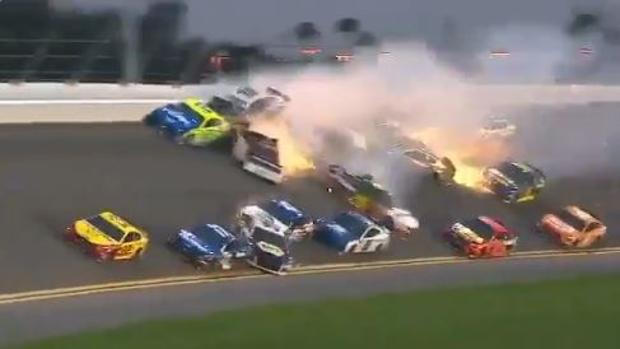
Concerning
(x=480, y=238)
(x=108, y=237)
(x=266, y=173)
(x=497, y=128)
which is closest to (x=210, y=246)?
(x=108, y=237)

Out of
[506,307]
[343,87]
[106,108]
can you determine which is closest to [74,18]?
[106,108]

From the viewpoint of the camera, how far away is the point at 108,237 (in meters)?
30.1

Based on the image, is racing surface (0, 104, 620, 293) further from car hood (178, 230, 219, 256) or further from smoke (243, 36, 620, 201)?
smoke (243, 36, 620, 201)

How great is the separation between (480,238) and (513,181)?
6.04 metres

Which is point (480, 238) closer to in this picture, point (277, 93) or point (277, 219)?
point (277, 219)

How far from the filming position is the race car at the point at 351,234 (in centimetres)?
3372

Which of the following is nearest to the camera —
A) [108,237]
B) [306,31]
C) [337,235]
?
[108,237]

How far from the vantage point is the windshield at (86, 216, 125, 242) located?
30219mm

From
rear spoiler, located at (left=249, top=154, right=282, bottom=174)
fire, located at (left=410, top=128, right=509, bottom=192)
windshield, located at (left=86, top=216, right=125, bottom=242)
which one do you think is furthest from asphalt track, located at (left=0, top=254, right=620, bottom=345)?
fire, located at (left=410, top=128, right=509, bottom=192)

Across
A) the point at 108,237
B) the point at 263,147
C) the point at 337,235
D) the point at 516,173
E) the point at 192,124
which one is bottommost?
the point at 516,173

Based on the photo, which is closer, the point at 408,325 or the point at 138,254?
the point at 408,325

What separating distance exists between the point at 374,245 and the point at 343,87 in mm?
12421

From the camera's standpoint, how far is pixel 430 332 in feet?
88.1

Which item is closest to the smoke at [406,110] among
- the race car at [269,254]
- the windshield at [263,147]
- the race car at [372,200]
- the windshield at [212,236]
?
the race car at [372,200]
